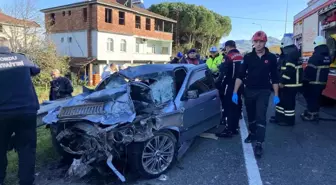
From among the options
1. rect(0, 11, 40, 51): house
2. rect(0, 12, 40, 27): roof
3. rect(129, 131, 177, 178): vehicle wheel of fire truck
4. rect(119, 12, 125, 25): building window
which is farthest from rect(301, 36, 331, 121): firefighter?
rect(119, 12, 125, 25): building window

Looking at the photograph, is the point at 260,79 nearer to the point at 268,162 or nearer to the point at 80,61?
the point at 268,162

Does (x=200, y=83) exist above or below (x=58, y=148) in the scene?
above

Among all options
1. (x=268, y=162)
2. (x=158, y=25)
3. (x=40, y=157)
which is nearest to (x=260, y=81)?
(x=268, y=162)

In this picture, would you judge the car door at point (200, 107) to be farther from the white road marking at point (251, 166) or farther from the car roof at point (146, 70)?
the white road marking at point (251, 166)

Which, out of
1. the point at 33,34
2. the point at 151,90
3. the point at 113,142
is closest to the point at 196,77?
the point at 151,90

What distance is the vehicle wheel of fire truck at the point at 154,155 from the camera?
11.3 ft

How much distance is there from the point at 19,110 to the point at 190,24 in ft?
142

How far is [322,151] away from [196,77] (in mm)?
2360

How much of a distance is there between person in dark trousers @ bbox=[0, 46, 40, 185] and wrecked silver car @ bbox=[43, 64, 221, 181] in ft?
1.26

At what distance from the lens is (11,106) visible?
10.4 ft

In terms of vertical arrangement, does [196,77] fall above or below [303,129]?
above

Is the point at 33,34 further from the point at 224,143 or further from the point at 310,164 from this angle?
the point at 310,164

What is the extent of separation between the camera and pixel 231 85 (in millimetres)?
5551

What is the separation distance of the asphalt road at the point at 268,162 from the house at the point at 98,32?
25.5 m
